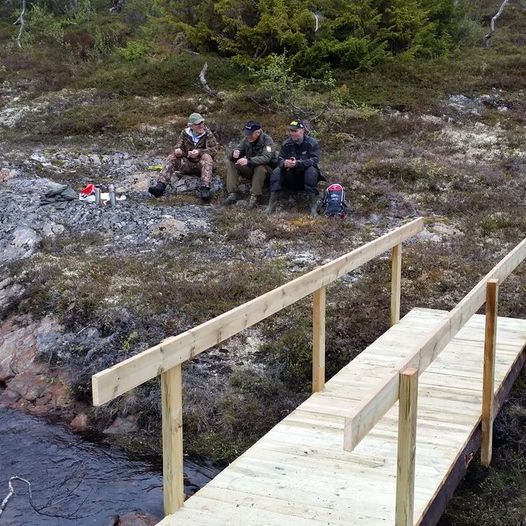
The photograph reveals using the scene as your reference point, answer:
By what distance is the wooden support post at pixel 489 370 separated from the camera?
527 centimetres

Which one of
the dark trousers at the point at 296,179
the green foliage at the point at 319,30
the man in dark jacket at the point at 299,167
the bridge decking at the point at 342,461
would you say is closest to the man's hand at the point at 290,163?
the man in dark jacket at the point at 299,167

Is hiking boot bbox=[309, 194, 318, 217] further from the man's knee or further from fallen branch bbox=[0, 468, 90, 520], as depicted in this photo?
fallen branch bbox=[0, 468, 90, 520]

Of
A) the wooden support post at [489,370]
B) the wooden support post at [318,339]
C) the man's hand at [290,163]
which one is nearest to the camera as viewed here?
the wooden support post at [489,370]

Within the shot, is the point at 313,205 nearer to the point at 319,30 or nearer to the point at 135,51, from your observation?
the point at 319,30

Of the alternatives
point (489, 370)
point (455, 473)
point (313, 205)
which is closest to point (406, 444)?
point (455, 473)

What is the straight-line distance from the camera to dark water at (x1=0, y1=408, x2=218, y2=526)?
538 cm

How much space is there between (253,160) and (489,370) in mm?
7158

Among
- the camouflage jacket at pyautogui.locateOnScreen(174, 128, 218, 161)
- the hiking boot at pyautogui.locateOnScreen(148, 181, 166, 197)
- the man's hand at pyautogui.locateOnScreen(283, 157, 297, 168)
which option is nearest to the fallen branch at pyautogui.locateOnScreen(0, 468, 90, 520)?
the man's hand at pyautogui.locateOnScreen(283, 157, 297, 168)

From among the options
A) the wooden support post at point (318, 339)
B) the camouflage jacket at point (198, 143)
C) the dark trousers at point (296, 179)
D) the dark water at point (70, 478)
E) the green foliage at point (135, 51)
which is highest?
the green foliage at point (135, 51)

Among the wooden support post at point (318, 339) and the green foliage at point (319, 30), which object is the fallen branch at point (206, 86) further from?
→ the wooden support post at point (318, 339)

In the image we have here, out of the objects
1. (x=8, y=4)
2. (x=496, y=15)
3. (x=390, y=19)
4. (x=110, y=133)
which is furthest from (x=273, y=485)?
(x=8, y=4)

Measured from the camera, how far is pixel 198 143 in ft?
41.0

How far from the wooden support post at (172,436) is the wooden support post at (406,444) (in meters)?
1.29

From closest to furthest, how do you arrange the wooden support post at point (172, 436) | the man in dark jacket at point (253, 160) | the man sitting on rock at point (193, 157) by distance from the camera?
the wooden support post at point (172, 436) → the man in dark jacket at point (253, 160) → the man sitting on rock at point (193, 157)
